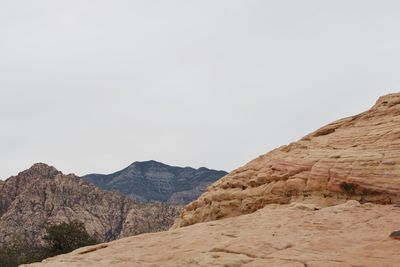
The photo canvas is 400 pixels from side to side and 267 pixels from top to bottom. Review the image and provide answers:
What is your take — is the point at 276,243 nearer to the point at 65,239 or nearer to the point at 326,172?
the point at 326,172

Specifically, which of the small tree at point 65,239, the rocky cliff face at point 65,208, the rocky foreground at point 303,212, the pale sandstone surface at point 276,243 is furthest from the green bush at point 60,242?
the rocky cliff face at point 65,208

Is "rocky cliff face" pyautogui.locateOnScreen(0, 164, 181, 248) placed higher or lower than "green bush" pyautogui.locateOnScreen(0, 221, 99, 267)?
higher

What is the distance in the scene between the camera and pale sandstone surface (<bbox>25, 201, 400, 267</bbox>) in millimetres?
11312

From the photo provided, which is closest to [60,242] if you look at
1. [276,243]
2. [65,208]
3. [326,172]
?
[326,172]

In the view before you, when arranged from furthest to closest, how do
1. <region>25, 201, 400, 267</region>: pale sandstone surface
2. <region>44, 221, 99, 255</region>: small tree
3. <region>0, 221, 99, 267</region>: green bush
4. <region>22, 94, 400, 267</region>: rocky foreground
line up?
<region>44, 221, 99, 255</region>: small tree → <region>0, 221, 99, 267</region>: green bush → <region>22, 94, 400, 267</region>: rocky foreground → <region>25, 201, 400, 267</region>: pale sandstone surface

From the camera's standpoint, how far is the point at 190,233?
15.3m

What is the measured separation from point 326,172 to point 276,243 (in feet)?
21.5

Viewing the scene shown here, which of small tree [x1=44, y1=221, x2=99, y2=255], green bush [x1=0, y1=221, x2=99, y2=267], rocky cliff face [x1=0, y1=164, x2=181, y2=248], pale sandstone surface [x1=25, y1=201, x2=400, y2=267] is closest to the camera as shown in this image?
pale sandstone surface [x1=25, y1=201, x2=400, y2=267]

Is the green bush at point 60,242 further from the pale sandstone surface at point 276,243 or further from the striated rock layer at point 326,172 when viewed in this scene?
the pale sandstone surface at point 276,243

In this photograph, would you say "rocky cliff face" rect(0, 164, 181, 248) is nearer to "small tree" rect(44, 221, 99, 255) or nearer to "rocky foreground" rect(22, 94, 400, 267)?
"small tree" rect(44, 221, 99, 255)

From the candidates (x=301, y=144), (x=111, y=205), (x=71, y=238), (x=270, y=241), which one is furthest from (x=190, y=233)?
(x=111, y=205)

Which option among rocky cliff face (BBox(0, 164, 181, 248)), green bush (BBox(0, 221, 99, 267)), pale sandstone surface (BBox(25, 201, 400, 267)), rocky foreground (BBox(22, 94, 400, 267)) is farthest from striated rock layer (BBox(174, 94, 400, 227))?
rocky cliff face (BBox(0, 164, 181, 248))

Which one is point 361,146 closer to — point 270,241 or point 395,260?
point 270,241

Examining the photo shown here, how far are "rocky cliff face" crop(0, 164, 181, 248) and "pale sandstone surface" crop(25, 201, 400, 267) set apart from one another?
7699 cm
